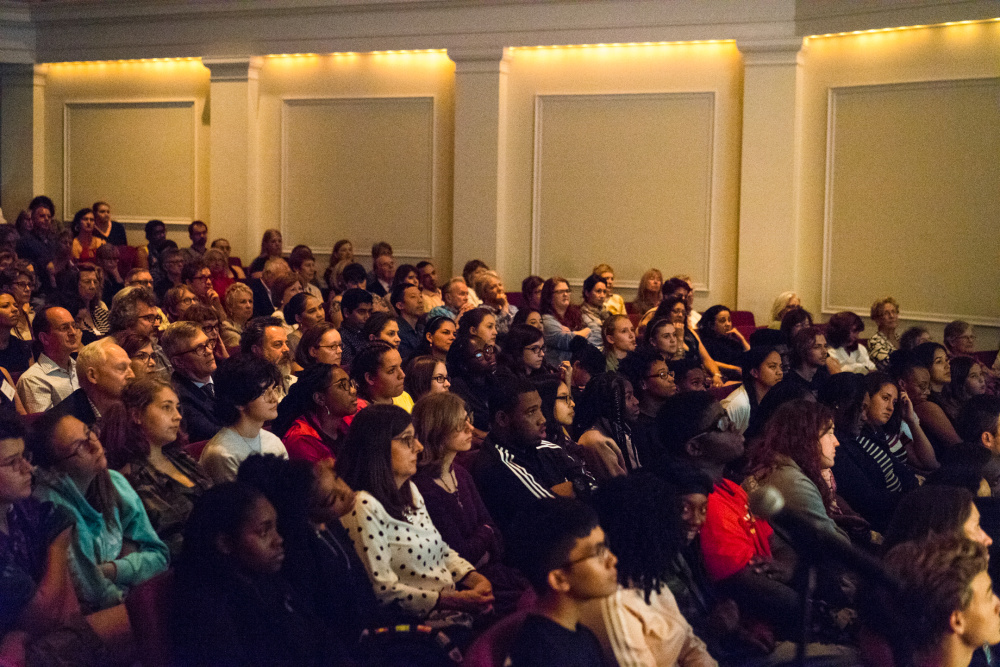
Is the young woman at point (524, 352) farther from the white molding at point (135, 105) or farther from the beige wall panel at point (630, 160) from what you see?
the white molding at point (135, 105)

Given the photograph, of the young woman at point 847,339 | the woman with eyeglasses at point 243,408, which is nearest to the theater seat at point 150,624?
the woman with eyeglasses at point 243,408

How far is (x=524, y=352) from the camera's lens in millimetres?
5602

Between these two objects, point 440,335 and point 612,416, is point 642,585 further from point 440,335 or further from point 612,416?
point 440,335

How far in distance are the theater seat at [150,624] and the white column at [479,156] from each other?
747 centimetres

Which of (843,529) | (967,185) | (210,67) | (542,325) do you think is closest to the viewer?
(843,529)

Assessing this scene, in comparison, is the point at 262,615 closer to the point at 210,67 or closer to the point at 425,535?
the point at 425,535

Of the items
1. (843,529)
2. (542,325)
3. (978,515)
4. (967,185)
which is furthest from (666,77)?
(978,515)

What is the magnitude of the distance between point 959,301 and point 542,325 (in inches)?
125

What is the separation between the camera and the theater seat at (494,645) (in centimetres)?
237

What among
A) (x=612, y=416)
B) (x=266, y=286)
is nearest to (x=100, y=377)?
(x=612, y=416)

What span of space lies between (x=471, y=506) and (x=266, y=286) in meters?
5.09

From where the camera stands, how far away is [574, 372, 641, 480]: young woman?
4.40m

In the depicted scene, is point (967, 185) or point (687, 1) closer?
point (967, 185)

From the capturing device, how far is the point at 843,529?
411 cm
